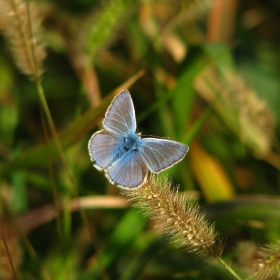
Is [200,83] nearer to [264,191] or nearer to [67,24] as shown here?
[264,191]

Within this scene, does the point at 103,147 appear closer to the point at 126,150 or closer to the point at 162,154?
the point at 126,150

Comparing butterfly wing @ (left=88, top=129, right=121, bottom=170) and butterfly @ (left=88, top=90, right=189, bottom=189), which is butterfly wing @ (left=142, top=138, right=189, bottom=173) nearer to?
butterfly @ (left=88, top=90, right=189, bottom=189)

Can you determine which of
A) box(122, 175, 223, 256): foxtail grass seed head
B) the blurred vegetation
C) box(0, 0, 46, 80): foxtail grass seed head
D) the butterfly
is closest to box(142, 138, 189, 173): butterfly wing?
the butterfly

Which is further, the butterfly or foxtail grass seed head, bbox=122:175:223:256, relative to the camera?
the butterfly

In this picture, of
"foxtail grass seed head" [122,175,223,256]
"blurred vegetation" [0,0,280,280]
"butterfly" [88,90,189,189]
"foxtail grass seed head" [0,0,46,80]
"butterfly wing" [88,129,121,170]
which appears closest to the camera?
"foxtail grass seed head" [122,175,223,256]

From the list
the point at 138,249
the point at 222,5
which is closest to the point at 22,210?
the point at 138,249

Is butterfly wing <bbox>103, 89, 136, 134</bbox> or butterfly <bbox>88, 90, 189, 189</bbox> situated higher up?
butterfly wing <bbox>103, 89, 136, 134</bbox>

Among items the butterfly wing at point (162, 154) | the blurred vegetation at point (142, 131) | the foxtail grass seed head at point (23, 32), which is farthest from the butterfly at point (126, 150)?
the foxtail grass seed head at point (23, 32)

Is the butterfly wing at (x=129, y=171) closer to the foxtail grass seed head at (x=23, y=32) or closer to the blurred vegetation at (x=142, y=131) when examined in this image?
the blurred vegetation at (x=142, y=131)

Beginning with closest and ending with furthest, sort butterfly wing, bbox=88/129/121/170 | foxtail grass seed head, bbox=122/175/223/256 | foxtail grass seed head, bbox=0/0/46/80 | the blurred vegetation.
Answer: foxtail grass seed head, bbox=122/175/223/256 → butterfly wing, bbox=88/129/121/170 → foxtail grass seed head, bbox=0/0/46/80 → the blurred vegetation
